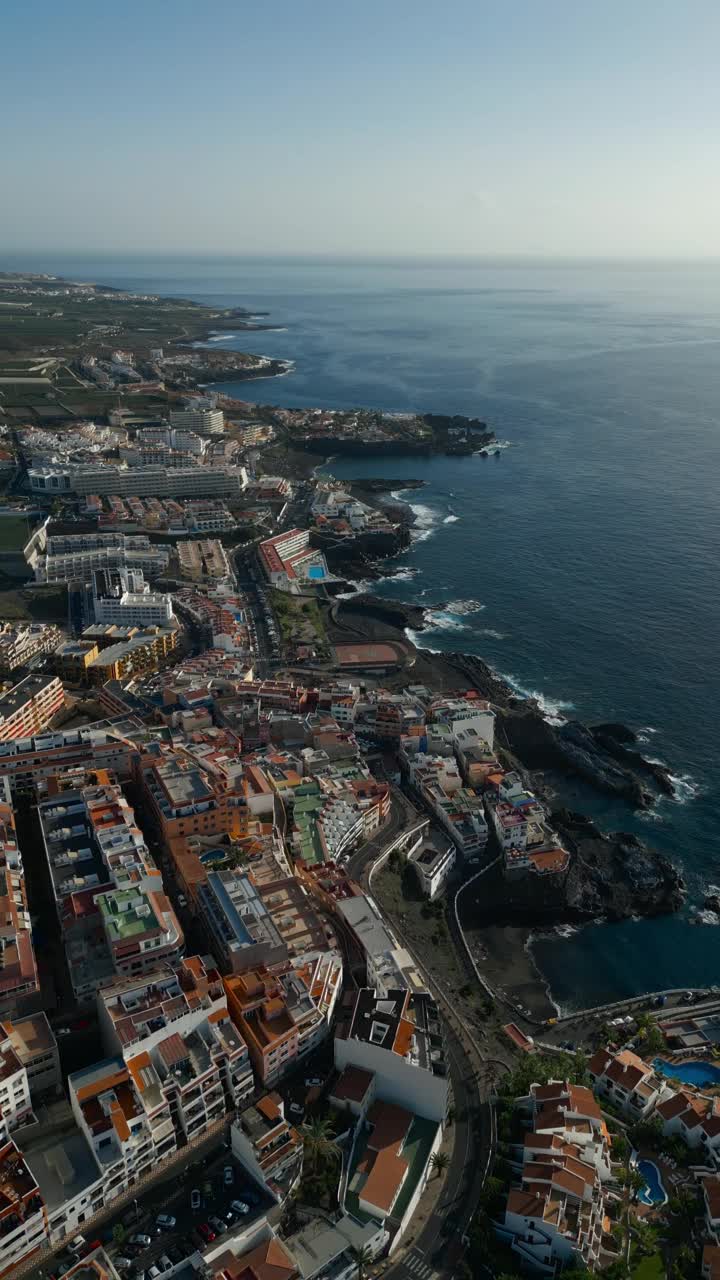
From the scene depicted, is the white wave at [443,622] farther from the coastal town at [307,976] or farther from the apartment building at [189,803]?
the apartment building at [189,803]

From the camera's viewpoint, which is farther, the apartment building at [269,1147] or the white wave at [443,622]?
the white wave at [443,622]

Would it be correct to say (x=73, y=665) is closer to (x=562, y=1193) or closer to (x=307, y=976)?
(x=307, y=976)

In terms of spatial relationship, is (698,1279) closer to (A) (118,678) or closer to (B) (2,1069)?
(B) (2,1069)

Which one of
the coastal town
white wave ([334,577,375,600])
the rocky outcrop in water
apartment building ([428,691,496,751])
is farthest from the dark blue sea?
apartment building ([428,691,496,751])

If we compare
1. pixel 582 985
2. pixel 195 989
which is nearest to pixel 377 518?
pixel 582 985

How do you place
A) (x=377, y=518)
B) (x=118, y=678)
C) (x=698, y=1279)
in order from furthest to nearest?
1. (x=377, y=518)
2. (x=118, y=678)
3. (x=698, y=1279)

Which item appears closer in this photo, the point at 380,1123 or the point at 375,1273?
the point at 375,1273

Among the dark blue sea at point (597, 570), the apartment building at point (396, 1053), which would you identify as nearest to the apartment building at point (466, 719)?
the dark blue sea at point (597, 570)

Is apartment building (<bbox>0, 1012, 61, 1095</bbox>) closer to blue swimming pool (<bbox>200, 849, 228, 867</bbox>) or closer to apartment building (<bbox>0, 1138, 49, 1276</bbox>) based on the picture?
apartment building (<bbox>0, 1138, 49, 1276</bbox>)
